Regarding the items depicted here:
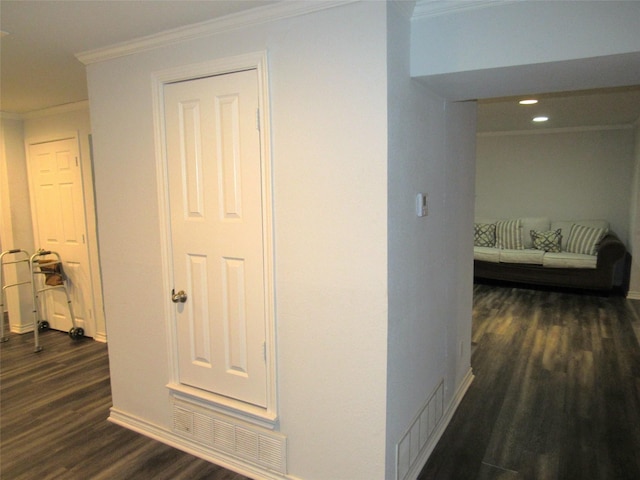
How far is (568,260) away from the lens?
5754mm

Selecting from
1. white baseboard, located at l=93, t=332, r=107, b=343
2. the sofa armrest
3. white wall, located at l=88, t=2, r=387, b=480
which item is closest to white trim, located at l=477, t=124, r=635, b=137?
the sofa armrest

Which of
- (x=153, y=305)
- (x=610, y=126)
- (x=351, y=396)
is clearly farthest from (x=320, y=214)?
(x=610, y=126)

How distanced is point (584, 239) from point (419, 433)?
4.94m

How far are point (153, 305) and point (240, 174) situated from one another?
3.34ft

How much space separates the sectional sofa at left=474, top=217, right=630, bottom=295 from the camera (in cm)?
559

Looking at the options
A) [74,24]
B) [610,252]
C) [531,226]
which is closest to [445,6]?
[74,24]

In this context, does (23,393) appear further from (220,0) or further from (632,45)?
(632,45)

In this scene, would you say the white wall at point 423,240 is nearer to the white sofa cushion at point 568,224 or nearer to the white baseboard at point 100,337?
the white baseboard at point 100,337

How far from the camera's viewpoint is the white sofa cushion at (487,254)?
248 inches

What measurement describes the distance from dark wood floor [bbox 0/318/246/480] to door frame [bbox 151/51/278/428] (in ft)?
1.18

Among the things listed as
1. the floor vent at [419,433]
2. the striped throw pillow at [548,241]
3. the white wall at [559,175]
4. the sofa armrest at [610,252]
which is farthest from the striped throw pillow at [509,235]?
the floor vent at [419,433]

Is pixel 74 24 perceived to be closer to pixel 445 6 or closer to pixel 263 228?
pixel 263 228

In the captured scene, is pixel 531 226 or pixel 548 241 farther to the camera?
pixel 531 226

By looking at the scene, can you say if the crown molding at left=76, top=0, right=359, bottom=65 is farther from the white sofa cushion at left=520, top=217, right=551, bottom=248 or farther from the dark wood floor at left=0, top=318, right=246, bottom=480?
the white sofa cushion at left=520, top=217, right=551, bottom=248
